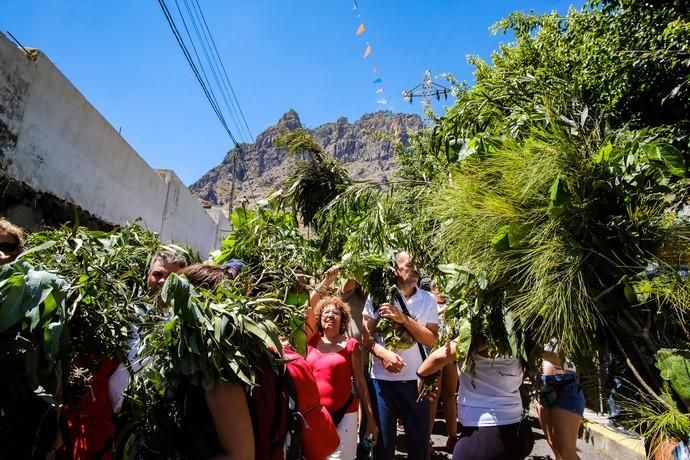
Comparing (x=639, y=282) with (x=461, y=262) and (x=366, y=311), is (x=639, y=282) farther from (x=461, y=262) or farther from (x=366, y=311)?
(x=366, y=311)

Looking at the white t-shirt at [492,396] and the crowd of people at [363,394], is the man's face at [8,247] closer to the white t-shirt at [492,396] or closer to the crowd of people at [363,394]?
the crowd of people at [363,394]

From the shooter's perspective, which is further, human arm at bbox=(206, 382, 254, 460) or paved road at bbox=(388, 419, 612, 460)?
paved road at bbox=(388, 419, 612, 460)

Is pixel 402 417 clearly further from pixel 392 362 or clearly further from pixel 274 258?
pixel 274 258

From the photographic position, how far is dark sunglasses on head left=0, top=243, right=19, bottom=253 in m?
2.31

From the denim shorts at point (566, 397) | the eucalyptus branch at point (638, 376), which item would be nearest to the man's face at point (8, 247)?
the eucalyptus branch at point (638, 376)

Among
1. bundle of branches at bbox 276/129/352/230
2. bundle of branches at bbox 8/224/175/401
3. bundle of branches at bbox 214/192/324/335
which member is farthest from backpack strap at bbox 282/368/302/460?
bundle of branches at bbox 276/129/352/230

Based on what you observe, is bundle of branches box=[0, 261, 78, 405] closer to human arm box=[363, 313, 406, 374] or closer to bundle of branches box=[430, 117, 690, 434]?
bundle of branches box=[430, 117, 690, 434]

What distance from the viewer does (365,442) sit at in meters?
3.50

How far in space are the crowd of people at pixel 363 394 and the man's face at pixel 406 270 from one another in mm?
10

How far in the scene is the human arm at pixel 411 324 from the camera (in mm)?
3119

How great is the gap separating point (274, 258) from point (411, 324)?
1.12 metres

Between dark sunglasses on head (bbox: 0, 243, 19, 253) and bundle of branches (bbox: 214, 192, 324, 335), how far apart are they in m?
1.23

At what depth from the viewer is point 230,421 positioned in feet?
4.87

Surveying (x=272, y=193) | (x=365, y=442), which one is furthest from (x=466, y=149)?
(x=272, y=193)
